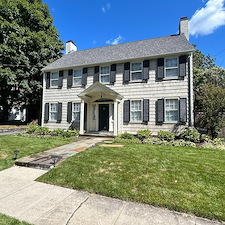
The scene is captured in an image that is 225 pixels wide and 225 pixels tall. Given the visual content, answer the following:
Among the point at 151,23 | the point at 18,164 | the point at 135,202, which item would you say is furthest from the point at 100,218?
the point at 151,23

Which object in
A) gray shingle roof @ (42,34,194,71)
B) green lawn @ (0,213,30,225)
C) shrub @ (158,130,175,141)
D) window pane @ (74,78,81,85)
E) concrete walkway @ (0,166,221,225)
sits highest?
gray shingle roof @ (42,34,194,71)

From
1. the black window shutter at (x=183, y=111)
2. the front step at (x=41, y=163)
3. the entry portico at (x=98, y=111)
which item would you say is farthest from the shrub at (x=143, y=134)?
the front step at (x=41, y=163)

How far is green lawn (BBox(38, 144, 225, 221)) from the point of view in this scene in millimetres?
2664

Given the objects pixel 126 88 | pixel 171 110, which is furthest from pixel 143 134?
pixel 126 88

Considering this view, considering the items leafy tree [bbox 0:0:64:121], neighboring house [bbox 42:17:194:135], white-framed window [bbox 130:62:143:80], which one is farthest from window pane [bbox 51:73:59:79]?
white-framed window [bbox 130:62:143:80]

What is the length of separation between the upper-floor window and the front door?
193 centimetres

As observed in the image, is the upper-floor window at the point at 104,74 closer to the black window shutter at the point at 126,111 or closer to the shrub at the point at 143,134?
the black window shutter at the point at 126,111

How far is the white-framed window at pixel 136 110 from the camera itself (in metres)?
9.97

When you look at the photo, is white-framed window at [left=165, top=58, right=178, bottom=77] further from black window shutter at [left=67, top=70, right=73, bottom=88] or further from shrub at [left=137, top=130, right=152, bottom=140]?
black window shutter at [left=67, top=70, right=73, bottom=88]

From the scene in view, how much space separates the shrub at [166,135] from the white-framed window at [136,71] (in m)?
4.02

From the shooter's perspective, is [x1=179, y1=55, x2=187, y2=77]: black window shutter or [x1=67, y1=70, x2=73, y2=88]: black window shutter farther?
[x1=67, y1=70, x2=73, y2=88]: black window shutter

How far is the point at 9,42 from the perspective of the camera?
13.0 metres

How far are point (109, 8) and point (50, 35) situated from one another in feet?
28.0

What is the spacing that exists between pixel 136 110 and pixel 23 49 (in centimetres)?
1246
